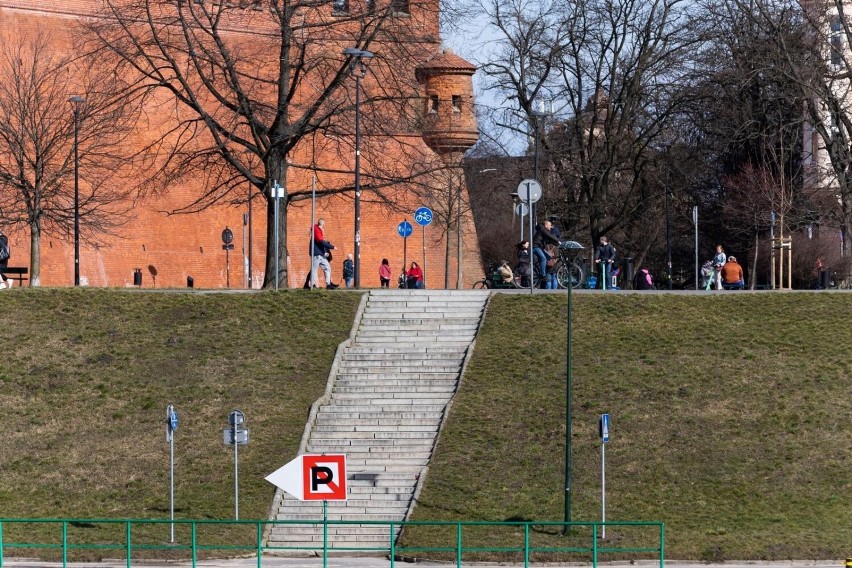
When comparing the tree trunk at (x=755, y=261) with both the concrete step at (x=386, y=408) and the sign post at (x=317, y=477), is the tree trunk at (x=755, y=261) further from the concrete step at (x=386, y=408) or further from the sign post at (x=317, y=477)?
the sign post at (x=317, y=477)

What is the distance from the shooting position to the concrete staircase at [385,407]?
97.4 feet

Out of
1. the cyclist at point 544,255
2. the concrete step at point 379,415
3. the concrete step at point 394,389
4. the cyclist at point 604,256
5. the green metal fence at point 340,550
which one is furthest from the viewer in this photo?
the cyclist at point 604,256

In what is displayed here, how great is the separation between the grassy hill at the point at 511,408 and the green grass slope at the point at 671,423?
5cm

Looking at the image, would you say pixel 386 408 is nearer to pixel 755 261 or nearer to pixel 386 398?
pixel 386 398

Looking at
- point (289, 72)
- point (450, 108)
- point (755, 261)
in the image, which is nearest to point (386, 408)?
point (289, 72)

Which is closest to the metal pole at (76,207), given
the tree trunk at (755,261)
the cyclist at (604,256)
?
the cyclist at (604,256)

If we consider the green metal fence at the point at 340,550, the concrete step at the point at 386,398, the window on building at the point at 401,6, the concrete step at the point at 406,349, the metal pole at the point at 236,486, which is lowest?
the green metal fence at the point at 340,550

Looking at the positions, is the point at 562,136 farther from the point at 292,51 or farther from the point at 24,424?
the point at 24,424

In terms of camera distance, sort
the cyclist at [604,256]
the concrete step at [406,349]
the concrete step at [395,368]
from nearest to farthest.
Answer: the concrete step at [395,368]
the concrete step at [406,349]
the cyclist at [604,256]

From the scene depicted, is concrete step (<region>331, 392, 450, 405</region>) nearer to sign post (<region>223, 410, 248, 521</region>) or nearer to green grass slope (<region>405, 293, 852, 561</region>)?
green grass slope (<region>405, 293, 852, 561</region>)

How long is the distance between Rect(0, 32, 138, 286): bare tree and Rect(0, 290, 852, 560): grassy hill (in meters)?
14.0

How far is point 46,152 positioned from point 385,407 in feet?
76.7

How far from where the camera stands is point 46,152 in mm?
52719

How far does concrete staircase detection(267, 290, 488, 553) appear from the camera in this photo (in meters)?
29.7
